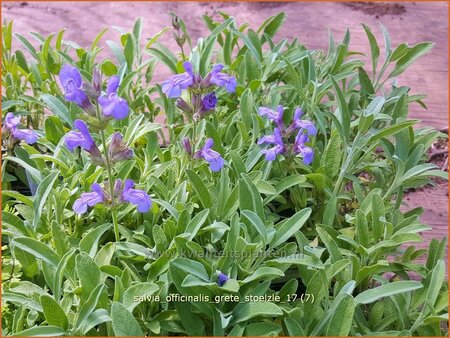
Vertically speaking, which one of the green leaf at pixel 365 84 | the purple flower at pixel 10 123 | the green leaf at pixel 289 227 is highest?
the green leaf at pixel 365 84

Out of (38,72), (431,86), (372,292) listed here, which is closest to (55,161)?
(38,72)

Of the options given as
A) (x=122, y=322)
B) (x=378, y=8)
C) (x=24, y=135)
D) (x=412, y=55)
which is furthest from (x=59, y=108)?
(x=378, y=8)

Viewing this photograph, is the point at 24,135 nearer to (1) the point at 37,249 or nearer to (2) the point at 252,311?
(1) the point at 37,249

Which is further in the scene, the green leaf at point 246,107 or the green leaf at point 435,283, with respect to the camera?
the green leaf at point 246,107

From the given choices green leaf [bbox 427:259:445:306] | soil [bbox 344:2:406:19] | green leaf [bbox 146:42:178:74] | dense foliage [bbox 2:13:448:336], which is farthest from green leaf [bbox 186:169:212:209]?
soil [bbox 344:2:406:19]

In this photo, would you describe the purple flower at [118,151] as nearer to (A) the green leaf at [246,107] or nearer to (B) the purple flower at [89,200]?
(B) the purple flower at [89,200]

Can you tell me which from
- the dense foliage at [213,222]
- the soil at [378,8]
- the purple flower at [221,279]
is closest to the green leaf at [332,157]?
the dense foliage at [213,222]

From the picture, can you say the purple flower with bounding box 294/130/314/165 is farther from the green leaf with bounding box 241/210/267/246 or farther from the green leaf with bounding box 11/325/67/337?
the green leaf with bounding box 11/325/67/337

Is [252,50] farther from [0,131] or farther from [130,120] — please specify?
[0,131]
